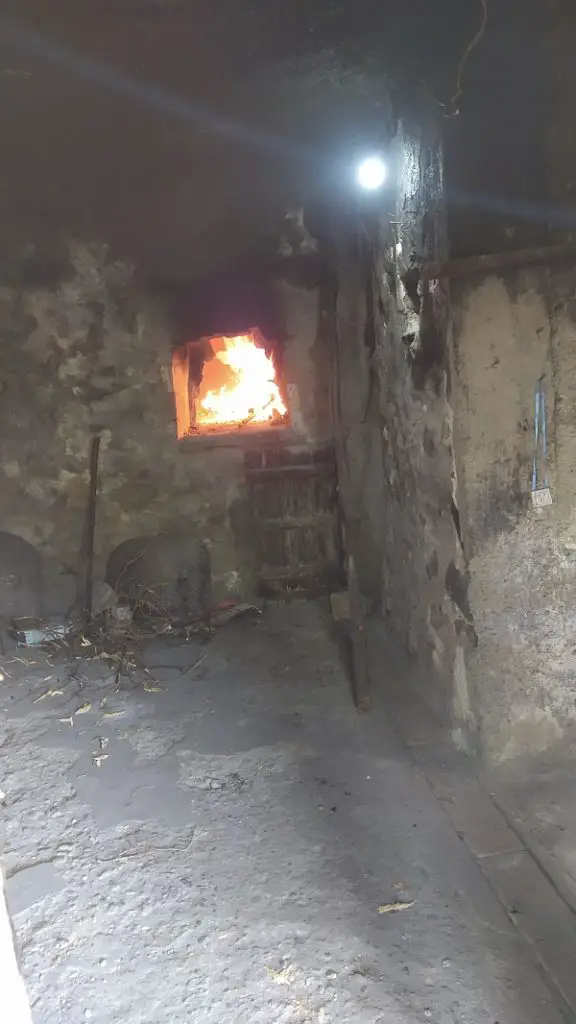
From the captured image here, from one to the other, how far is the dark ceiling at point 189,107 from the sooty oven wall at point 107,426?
11.1 inches

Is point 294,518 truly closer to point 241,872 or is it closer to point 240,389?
point 240,389

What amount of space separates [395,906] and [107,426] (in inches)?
117

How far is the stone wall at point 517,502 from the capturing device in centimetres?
226

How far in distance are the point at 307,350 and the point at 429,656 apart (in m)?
1.94

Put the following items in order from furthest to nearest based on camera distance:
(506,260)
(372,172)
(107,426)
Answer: (107,426)
(372,172)
(506,260)

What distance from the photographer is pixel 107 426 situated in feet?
13.4

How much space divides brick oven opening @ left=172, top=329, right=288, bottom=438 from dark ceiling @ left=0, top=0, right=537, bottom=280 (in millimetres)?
508

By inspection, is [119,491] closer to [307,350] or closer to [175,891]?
[307,350]

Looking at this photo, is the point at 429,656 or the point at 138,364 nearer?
the point at 429,656

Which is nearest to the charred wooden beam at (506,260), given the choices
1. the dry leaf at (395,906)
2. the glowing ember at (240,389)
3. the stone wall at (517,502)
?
the stone wall at (517,502)

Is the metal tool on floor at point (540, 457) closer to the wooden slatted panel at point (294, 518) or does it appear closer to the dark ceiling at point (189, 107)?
the dark ceiling at point (189, 107)

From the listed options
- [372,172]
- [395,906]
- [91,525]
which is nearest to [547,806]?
[395,906]

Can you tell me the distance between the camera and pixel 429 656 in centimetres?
288

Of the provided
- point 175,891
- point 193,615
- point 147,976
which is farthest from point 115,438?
point 147,976
